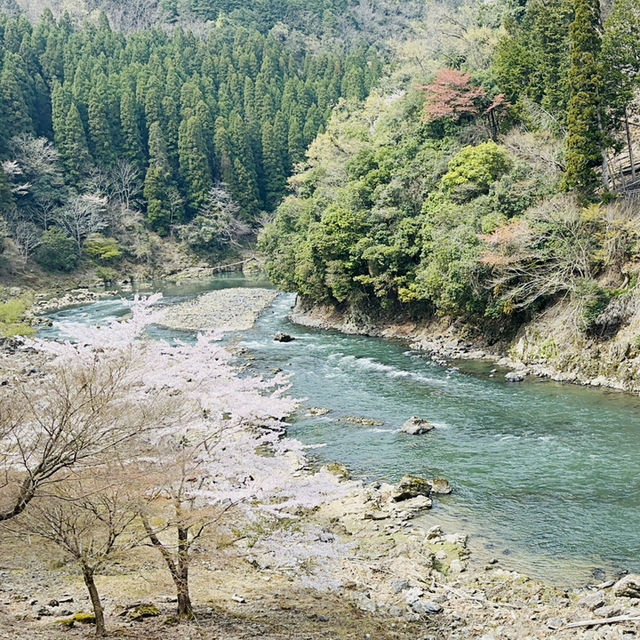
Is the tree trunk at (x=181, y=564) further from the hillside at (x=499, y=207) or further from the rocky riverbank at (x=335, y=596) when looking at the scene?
the hillside at (x=499, y=207)

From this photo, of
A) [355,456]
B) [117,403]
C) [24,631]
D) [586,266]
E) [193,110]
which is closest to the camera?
[117,403]

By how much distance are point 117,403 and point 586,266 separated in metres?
18.2

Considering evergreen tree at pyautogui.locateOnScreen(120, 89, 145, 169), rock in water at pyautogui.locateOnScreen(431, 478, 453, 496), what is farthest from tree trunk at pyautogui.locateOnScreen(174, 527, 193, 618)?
evergreen tree at pyautogui.locateOnScreen(120, 89, 145, 169)

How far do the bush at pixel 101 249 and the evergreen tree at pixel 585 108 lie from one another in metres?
44.0

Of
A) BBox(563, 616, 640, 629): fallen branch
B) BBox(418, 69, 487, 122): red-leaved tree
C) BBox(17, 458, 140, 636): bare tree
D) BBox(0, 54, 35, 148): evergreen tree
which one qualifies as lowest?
BBox(563, 616, 640, 629): fallen branch

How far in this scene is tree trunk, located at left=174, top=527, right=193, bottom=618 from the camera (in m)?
8.19

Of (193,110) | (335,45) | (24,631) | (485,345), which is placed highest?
(335,45)

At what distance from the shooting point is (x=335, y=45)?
108 metres

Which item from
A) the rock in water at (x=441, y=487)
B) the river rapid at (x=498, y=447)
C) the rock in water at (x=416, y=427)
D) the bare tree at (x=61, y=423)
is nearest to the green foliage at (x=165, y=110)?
the river rapid at (x=498, y=447)

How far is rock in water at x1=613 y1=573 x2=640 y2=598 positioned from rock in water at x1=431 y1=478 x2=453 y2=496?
14.4 feet

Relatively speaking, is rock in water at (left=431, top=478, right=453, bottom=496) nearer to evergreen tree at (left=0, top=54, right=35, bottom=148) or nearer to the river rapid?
the river rapid

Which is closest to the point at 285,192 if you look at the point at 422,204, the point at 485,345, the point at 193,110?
the point at 193,110

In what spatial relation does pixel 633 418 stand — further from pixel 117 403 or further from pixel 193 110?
pixel 193 110

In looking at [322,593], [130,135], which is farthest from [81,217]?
[322,593]
